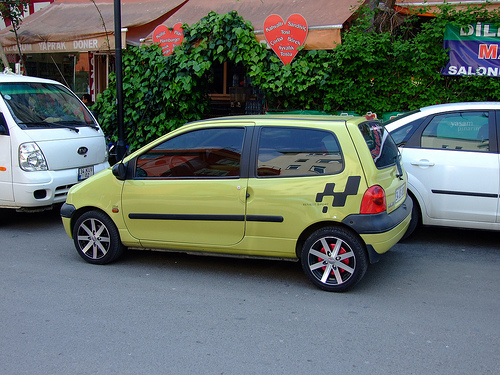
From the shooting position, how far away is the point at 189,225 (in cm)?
503

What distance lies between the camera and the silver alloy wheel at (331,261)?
458 cm

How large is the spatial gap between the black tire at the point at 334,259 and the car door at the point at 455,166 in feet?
5.88

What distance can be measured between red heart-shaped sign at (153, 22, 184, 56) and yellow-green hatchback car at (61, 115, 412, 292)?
5.31 meters

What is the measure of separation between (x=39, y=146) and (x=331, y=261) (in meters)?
4.33

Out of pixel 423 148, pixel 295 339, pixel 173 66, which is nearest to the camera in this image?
pixel 295 339

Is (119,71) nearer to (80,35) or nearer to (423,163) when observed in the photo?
(80,35)

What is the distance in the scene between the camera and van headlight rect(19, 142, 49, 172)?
668 centimetres

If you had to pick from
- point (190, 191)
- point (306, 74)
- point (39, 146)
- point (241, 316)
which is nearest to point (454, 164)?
point (190, 191)

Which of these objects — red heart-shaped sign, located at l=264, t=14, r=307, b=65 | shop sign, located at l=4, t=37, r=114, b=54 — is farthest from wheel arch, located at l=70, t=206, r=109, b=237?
shop sign, located at l=4, t=37, r=114, b=54

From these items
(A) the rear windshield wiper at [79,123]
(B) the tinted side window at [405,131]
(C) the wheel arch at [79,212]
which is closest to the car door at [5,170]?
(A) the rear windshield wiper at [79,123]

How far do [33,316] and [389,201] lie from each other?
128 inches

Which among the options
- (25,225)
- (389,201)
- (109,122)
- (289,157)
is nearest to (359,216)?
(389,201)

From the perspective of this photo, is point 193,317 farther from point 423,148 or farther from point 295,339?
point 423,148

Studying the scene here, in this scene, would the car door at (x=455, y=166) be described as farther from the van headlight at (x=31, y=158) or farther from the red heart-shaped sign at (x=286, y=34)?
the van headlight at (x=31, y=158)
